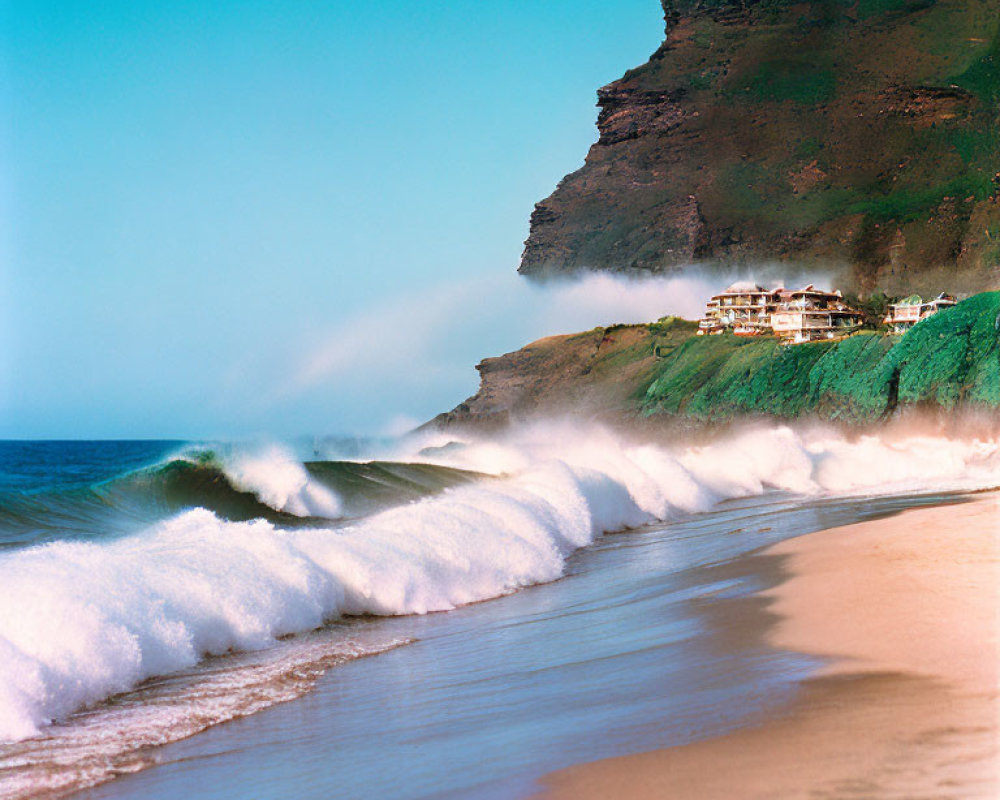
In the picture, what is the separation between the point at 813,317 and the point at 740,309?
1140 centimetres

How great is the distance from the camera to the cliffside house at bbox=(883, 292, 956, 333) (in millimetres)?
72250

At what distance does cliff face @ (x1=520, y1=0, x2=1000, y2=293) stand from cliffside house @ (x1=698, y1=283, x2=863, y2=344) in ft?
45.7

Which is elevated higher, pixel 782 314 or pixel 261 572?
pixel 782 314

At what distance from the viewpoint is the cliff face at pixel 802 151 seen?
95562mm

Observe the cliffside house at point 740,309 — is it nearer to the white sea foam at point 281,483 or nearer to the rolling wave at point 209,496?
the rolling wave at point 209,496

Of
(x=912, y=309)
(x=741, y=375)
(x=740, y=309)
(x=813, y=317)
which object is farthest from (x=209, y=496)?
(x=740, y=309)

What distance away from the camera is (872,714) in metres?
4.11

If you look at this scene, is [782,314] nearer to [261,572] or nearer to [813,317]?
[813,317]

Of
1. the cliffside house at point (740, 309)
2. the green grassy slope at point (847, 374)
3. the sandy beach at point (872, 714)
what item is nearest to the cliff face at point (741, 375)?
the green grassy slope at point (847, 374)

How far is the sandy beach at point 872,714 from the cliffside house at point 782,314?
218ft

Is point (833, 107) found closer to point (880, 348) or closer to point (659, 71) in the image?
point (659, 71)

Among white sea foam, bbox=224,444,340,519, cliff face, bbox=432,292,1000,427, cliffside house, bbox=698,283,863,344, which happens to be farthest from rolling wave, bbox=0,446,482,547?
cliffside house, bbox=698,283,863,344

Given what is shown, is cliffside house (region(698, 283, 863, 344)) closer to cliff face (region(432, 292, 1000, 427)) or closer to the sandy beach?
cliff face (region(432, 292, 1000, 427))

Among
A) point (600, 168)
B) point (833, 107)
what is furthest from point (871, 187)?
point (600, 168)
